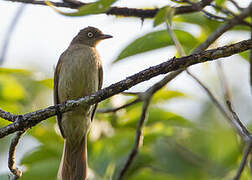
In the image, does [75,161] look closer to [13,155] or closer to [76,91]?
[76,91]

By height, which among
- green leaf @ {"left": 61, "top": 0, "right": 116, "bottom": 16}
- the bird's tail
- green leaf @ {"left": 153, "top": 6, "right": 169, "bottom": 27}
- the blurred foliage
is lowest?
the bird's tail

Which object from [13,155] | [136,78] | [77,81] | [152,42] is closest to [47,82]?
[77,81]

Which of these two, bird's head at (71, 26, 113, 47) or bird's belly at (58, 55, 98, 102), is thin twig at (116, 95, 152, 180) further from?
bird's head at (71, 26, 113, 47)

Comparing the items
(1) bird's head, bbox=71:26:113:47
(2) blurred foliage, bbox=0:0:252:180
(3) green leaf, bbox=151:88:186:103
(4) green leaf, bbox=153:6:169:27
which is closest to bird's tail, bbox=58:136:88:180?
(2) blurred foliage, bbox=0:0:252:180

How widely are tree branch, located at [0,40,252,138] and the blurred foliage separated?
37.4 inches

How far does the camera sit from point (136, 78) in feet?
12.0

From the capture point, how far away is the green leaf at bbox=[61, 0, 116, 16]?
3662 millimetres

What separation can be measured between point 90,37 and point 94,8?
385cm

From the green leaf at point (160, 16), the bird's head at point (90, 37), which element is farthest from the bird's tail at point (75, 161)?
the green leaf at point (160, 16)

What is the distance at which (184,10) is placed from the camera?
17.7ft

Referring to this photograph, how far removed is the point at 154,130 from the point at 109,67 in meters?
1.01

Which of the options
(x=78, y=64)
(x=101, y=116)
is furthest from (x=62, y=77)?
(x=101, y=116)

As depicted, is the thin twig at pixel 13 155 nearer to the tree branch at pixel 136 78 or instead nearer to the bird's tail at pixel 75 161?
the tree branch at pixel 136 78

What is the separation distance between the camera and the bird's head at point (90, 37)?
296 inches
